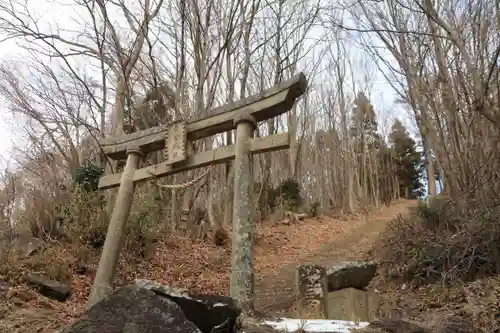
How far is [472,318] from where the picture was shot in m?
5.16

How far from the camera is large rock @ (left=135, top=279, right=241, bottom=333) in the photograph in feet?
12.4

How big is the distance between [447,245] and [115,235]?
5319 mm

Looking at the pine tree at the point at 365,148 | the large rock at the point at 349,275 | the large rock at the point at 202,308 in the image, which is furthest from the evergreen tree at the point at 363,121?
the large rock at the point at 202,308

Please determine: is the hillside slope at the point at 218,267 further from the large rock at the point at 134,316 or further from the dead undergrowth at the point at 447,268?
the large rock at the point at 134,316

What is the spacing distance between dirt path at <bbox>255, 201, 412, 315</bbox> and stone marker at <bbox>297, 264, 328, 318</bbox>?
179 cm

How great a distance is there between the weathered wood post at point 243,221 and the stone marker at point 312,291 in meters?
0.62

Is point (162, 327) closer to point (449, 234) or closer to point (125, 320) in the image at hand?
point (125, 320)

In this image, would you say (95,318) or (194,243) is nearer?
(95,318)

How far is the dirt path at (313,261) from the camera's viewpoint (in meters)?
8.31

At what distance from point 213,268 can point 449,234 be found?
517cm

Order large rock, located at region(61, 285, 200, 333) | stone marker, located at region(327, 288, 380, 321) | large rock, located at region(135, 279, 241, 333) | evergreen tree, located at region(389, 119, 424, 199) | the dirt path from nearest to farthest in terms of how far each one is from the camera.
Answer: large rock, located at region(61, 285, 200, 333), large rock, located at region(135, 279, 241, 333), stone marker, located at region(327, 288, 380, 321), the dirt path, evergreen tree, located at region(389, 119, 424, 199)

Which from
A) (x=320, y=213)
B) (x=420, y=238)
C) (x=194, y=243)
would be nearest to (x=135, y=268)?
(x=194, y=243)

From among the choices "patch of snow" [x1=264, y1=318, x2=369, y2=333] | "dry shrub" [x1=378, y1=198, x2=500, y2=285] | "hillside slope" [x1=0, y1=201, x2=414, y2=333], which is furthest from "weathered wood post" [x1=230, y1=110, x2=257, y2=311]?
"dry shrub" [x1=378, y1=198, x2=500, y2=285]

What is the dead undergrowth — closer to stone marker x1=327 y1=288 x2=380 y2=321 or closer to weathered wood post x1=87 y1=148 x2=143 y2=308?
stone marker x1=327 y1=288 x2=380 y2=321
